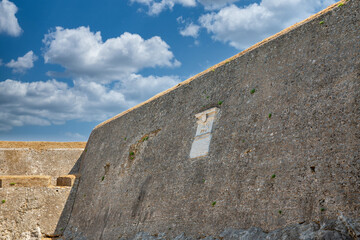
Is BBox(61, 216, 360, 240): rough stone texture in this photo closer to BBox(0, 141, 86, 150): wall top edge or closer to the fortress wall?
the fortress wall

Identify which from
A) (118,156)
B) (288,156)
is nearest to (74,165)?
(118,156)

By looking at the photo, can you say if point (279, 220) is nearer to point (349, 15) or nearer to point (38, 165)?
point (349, 15)

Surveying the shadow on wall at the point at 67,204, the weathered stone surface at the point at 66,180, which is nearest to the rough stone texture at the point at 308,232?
the shadow on wall at the point at 67,204

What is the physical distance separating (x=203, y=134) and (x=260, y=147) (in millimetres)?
2940

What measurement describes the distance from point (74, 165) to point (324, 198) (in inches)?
691

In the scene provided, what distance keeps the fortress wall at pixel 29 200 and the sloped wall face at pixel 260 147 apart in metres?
3.31

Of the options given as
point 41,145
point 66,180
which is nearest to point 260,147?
point 66,180

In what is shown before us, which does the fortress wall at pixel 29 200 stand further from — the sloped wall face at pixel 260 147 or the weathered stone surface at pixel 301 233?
the weathered stone surface at pixel 301 233

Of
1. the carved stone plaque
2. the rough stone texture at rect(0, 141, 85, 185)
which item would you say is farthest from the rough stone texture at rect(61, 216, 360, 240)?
the rough stone texture at rect(0, 141, 85, 185)

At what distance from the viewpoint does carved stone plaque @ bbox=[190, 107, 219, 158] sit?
1238cm

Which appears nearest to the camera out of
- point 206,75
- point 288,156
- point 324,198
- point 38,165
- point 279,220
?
point 324,198

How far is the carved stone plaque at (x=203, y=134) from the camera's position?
12.4 metres

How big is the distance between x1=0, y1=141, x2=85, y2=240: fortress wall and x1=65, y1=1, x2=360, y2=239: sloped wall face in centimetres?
331

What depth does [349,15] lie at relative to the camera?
919 centimetres
